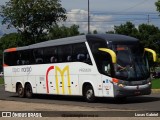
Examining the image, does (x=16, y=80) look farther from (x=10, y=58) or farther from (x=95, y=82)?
(x=95, y=82)

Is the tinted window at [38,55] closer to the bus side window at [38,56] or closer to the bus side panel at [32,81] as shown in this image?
the bus side window at [38,56]

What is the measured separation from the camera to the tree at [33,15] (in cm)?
4366

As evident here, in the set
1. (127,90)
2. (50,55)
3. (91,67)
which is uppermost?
(50,55)

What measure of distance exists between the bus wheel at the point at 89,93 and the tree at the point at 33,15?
798 inches

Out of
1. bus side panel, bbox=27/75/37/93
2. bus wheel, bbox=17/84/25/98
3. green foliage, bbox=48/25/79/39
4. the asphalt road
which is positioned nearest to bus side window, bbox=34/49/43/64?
bus side panel, bbox=27/75/37/93

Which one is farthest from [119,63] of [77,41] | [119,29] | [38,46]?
[119,29]

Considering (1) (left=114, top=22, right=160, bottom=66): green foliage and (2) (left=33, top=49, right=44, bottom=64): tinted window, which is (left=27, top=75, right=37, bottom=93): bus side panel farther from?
(1) (left=114, top=22, right=160, bottom=66): green foliage

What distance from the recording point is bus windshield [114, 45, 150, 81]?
869 inches

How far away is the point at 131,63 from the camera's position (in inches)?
877

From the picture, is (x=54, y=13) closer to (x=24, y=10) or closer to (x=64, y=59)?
(x=24, y=10)

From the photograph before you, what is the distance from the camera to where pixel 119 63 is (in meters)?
22.1

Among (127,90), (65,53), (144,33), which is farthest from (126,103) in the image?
(144,33)

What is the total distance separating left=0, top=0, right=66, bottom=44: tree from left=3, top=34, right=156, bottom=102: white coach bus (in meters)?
14.6

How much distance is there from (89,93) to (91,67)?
140 centimetres
